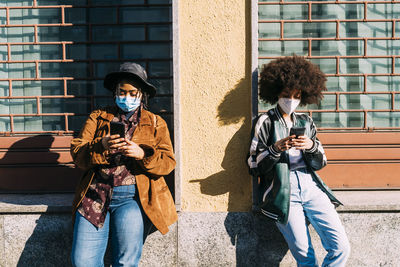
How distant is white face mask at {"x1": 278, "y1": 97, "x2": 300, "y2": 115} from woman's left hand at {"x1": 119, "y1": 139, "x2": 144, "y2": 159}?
1.31 m

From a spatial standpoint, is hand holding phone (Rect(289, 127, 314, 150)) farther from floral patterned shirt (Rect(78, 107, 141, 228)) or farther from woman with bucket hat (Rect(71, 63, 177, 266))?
floral patterned shirt (Rect(78, 107, 141, 228))

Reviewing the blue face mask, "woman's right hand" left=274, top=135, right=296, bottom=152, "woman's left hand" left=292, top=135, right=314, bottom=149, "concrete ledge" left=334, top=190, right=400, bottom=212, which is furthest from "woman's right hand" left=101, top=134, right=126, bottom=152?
"concrete ledge" left=334, top=190, right=400, bottom=212

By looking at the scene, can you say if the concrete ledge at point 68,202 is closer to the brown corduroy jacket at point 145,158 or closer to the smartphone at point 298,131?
the brown corduroy jacket at point 145,158

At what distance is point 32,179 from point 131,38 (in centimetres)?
195

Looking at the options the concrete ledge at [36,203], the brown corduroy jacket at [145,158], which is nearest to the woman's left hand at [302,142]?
the brown corduroy jacket at [145,158]

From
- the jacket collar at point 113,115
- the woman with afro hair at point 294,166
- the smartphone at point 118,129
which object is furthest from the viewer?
the jacket collar at point 113,115

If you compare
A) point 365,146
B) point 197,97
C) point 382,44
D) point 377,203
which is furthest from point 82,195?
point 382,44

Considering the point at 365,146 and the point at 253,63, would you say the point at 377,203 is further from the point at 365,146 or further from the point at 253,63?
the point at 253,63

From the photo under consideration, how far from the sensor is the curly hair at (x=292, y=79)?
3.42 meters

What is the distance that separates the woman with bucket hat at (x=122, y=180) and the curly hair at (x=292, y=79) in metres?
1.06

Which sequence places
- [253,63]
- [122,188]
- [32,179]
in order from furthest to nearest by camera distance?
[32,179] < [253,63] < [122,188]

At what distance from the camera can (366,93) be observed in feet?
15.0

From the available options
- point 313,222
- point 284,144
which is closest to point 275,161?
point 284,144

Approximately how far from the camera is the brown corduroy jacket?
3170mm
